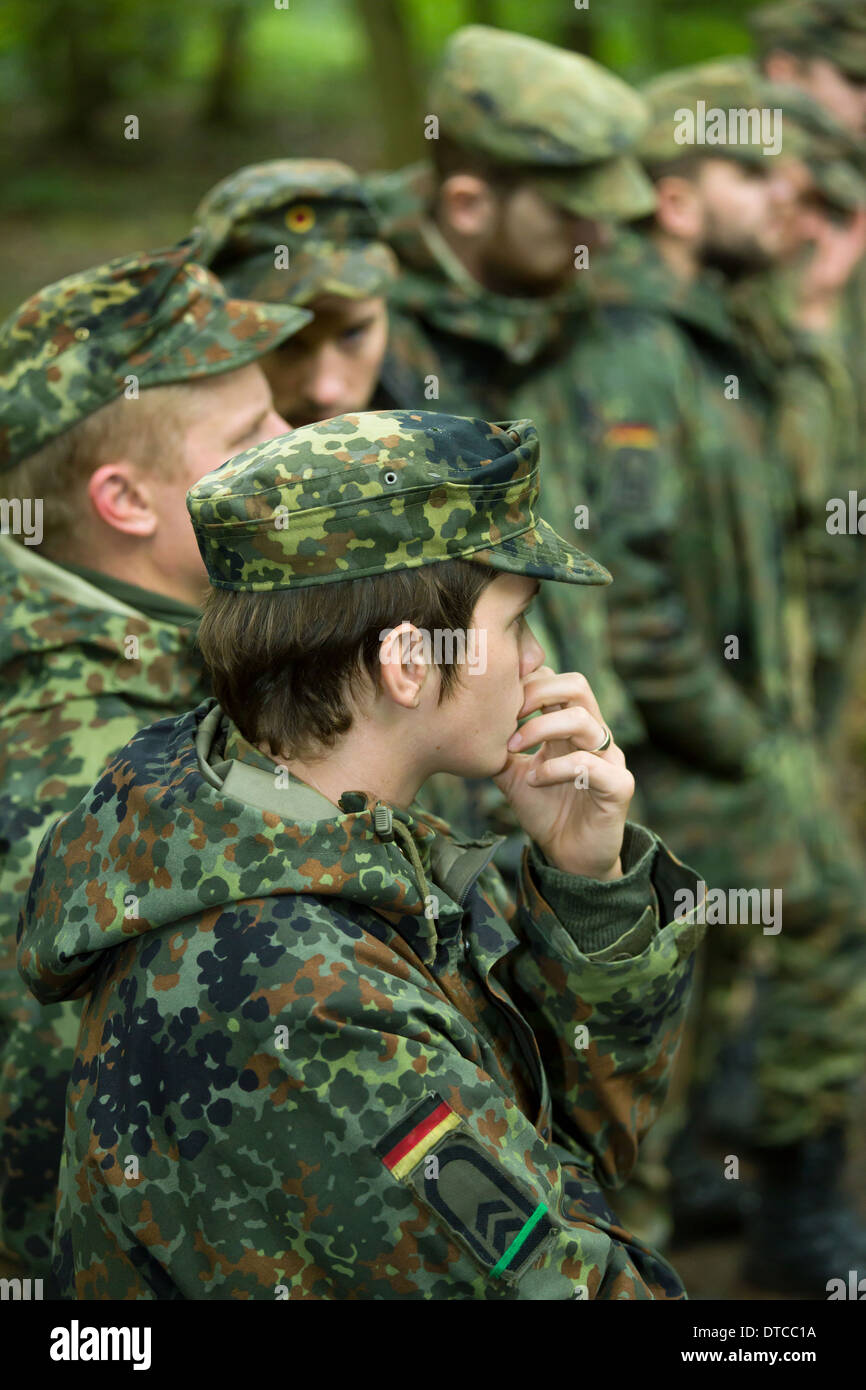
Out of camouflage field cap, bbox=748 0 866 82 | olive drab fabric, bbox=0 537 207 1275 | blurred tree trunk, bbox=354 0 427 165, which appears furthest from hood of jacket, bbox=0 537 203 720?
blurred tree trunk, bbox=354 0 427 165

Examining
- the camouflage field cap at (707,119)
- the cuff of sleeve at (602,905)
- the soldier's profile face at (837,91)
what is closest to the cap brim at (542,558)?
the cuff of sleeve at (602,905)

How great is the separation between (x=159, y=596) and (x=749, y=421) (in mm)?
3062

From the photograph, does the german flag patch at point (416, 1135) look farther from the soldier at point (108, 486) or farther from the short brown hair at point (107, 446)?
the short brown hair at point (107, 446)

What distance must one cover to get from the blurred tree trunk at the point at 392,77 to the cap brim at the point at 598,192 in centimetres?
477

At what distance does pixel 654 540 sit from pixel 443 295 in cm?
92

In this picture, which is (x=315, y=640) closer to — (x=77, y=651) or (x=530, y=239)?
(x=77, y=651)

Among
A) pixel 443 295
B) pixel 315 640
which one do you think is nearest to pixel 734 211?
pixel 443 295

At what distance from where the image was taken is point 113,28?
1012cm

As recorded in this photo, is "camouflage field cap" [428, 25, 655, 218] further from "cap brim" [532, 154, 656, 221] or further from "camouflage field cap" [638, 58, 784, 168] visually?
"camouflage field cap" [638, 58, 784, 168]

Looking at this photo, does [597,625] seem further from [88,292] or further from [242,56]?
[242,56]

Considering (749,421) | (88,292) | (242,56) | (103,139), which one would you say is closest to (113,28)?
(103,139)

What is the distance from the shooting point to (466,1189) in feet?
5.46

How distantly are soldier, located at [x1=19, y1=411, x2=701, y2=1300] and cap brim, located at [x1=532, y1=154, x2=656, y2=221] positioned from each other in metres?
2.34

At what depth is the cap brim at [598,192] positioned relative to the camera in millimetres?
4066
